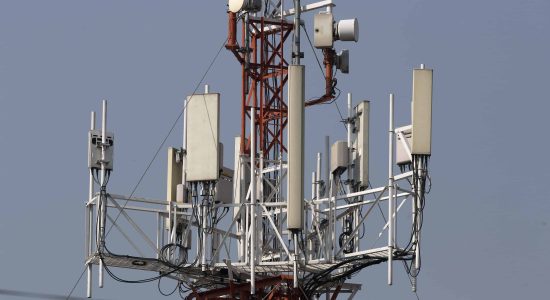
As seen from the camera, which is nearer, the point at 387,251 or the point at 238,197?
the point at 387,251

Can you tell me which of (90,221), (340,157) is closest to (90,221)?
(90,221)

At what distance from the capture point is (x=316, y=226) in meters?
65.2

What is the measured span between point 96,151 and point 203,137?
366 cm

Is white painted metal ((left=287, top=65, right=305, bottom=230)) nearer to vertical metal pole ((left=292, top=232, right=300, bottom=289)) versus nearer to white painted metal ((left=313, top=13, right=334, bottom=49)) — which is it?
vertical metal pole ((left=292, top=232, right=300, bottom=289))

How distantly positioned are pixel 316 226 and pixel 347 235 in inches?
65.3

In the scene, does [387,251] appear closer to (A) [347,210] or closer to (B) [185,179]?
(A) [347,210]

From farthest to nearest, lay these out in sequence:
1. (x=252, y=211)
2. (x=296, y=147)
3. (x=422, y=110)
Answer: (x=252, y=211)
(x=422, y=110)
(x=296, y=147)

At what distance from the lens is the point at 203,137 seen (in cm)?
6506

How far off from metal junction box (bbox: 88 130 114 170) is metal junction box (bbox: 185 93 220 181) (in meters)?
2.71

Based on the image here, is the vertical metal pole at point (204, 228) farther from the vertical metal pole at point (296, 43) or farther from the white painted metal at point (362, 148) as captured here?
the vertical metal pole at point (296, 43)

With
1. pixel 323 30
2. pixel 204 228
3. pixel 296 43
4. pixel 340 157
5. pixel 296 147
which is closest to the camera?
pixel 296 147

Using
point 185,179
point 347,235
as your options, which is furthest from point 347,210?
point 185,179

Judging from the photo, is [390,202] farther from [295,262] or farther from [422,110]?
[295,262]

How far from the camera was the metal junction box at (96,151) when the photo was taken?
64500 millimetres
